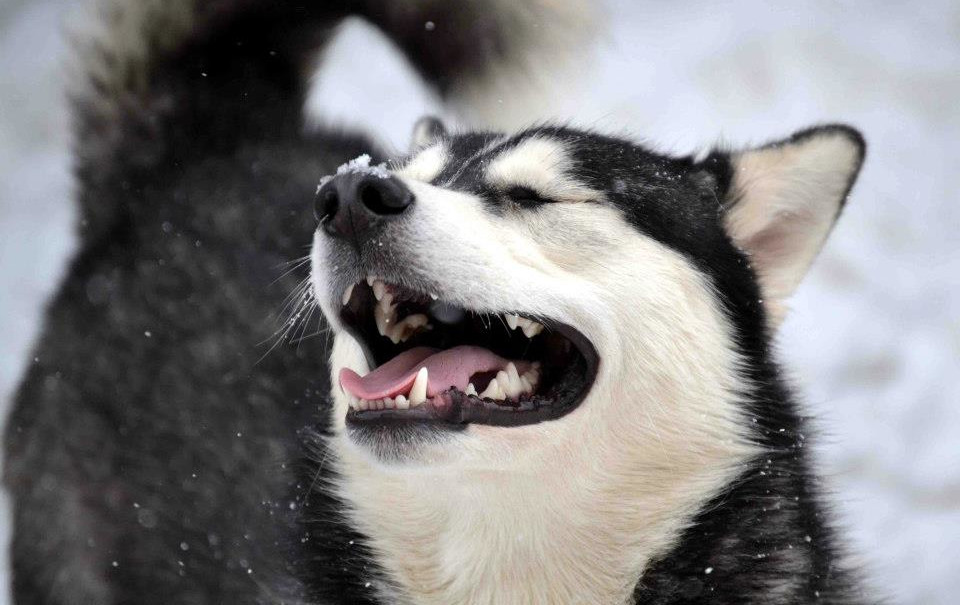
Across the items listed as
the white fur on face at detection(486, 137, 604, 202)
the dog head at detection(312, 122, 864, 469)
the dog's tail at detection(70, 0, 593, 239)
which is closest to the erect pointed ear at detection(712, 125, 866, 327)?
the dog head at detection(312, 122, 864, 469)

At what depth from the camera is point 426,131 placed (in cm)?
308

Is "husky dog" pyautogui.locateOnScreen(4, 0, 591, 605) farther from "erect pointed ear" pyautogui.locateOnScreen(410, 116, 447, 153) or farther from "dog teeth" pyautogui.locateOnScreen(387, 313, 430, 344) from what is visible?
"erect pointed ear" pyautogui.locateOnScreen(410, 116, 447, 153)

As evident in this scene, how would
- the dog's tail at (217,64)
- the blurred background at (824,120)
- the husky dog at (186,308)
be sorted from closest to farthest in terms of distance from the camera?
the husky dog at (186,308)
the dog's tail at (217,64)
the blurred background at (824,120)

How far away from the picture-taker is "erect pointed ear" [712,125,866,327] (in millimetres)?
2463

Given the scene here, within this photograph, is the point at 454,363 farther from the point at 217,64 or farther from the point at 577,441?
the point at 217,64

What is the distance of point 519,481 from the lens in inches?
81.7

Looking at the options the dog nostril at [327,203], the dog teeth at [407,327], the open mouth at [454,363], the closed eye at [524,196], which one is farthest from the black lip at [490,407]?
the closed eye at [524,196]

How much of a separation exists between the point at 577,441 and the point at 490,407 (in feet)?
0.76

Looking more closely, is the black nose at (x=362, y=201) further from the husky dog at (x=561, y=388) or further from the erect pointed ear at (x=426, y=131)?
the erect pointed ear at (x=426, y=131)

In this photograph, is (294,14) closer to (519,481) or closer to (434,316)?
(434,316)

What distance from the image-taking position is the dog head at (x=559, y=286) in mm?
1948

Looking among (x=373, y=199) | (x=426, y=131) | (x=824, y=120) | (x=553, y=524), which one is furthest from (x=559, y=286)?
(x=824, y=120)

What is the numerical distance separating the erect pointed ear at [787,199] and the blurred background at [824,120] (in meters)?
1.41

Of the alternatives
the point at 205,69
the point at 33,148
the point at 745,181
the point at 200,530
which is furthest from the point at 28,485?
the point at 33,148
